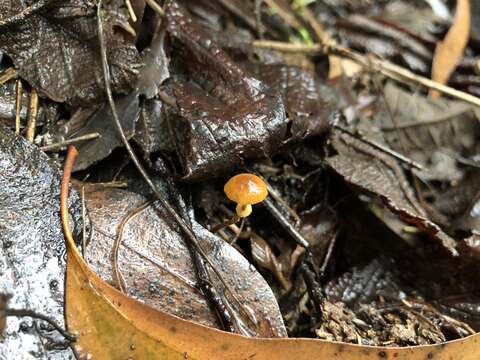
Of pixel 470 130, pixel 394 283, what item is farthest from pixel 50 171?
pixel 470 130

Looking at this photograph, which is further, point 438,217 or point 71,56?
point 438,217

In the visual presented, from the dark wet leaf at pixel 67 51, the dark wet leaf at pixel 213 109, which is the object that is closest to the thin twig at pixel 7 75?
the dark wet leaf at pixel 67 51

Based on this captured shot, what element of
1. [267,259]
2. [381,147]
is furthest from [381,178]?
[267,259]

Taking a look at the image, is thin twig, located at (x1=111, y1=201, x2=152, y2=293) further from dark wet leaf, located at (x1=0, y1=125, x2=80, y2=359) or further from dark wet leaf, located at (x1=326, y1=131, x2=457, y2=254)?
dark wet leaf, located at (x1=326, y1=131, x2=457, y2=254)

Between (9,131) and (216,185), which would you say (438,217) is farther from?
(9,131)

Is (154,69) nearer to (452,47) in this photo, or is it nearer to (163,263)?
(163,263)

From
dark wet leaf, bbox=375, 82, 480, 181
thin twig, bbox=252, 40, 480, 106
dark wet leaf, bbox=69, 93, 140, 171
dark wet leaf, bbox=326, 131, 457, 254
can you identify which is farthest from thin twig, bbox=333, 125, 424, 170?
dark wet leaf, bbox=69, 93, 140, 171

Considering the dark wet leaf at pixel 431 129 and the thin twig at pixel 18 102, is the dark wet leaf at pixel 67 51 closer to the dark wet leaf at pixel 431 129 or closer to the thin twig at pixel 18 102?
the thin twig at pixel 18 102
